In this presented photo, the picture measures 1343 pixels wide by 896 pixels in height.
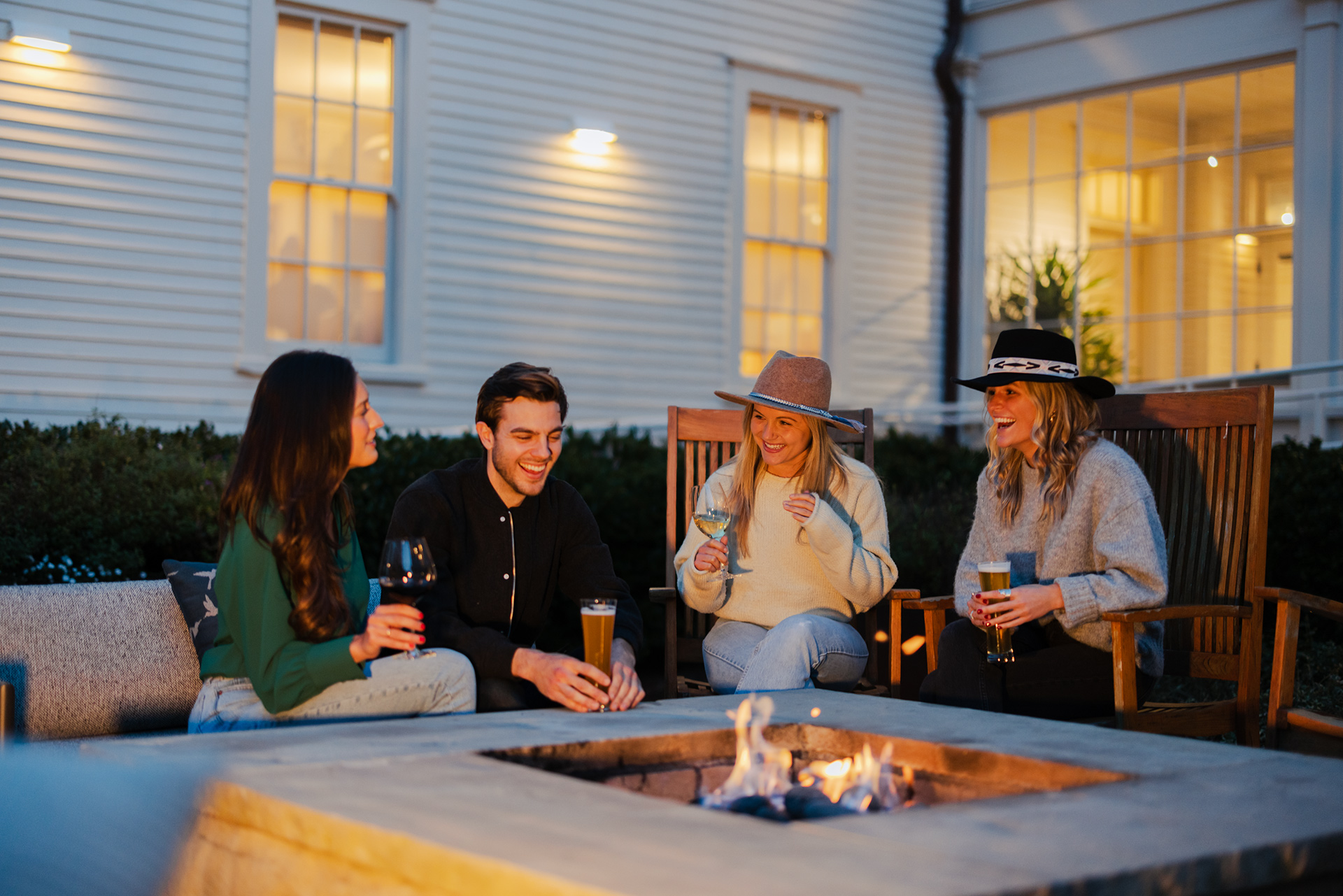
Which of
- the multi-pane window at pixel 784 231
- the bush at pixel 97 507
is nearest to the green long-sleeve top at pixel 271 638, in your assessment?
the bush at pixel 97 507

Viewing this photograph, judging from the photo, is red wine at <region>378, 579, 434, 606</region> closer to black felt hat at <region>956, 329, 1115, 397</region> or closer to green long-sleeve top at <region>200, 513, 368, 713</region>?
green long-sleeve top at <region>200, 513, 368, 713</region>

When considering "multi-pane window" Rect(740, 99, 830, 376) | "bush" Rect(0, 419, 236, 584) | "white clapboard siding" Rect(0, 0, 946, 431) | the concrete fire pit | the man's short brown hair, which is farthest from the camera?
"multi-pane window" Rect(740, 99, 830, 376)

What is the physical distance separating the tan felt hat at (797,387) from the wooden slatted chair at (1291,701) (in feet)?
4.23

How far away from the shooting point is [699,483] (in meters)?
4.57

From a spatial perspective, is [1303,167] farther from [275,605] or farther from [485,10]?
[275,605]

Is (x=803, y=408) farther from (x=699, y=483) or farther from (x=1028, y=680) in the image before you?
(x=1028, y=680)

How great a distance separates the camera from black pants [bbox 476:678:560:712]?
Result: 3133mm

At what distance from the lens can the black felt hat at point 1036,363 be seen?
12.1 ft

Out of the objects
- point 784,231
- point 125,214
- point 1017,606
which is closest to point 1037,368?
point 1017,606

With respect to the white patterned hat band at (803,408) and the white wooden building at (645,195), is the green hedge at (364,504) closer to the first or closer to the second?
the white wooden building at (645,195)

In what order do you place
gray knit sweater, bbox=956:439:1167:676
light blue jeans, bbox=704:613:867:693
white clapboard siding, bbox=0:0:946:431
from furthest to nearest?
white clapboard siding, bbox=0:0:946:431 < light blue jeans, bbox=704:613:867:693 < gray knit sweater, bbox=956:439:1167:676

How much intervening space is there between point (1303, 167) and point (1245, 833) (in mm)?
7507

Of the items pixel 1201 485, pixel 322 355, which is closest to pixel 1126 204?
pixel 1201 485

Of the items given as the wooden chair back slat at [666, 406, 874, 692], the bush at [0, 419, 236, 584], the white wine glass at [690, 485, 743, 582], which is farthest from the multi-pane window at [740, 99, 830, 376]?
the white wine glass at [690, 485, 743, 582]
